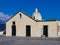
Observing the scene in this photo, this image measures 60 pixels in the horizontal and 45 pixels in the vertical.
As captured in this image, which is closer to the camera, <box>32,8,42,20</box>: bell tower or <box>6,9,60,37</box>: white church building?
<box>6,9,60,37</box>: white church building

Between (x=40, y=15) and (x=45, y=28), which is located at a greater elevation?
(x=40, y=15)

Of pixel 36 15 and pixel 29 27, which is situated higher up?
pixel 36 15

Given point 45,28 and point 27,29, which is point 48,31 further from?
point 27,29

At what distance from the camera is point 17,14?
42.5 meters

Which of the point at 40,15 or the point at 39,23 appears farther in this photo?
the point at 40,15

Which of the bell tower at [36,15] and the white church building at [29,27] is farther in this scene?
the bell tower at [36,15]

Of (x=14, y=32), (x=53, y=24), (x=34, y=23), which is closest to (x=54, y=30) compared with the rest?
(x=53, y=24)

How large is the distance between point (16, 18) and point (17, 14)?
83 cm

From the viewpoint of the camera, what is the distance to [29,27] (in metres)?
41.9

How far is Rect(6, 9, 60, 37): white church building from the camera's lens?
41.1 meters

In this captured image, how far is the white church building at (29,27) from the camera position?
135 ft

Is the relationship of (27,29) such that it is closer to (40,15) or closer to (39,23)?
(39,23)

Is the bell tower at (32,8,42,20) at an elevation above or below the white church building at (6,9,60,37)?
above

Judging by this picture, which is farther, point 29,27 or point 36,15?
point 36,15
